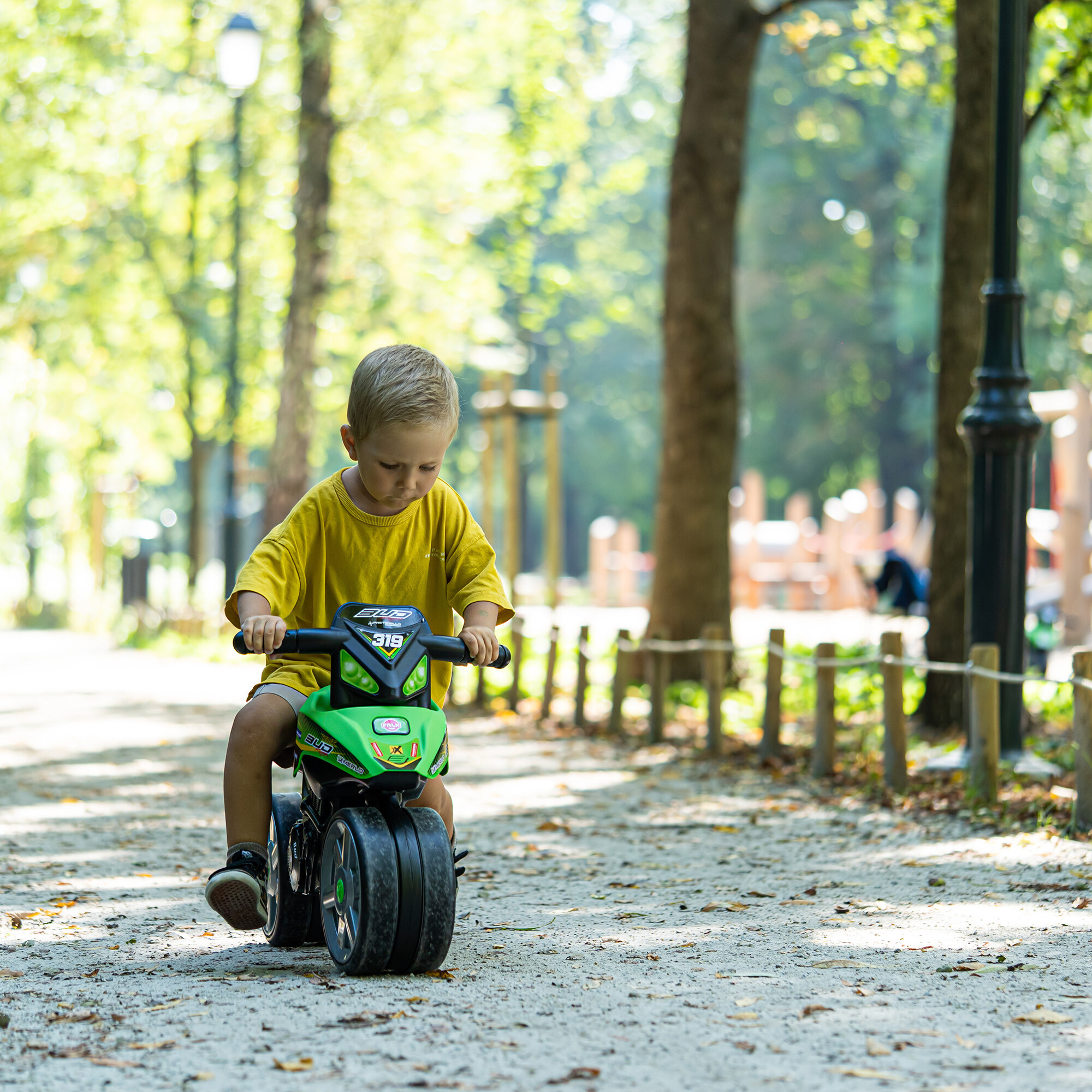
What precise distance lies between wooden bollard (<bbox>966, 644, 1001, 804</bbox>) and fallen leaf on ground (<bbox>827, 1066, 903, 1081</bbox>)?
171 inches

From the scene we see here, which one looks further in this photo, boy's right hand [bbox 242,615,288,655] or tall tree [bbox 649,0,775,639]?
tall tree [bbox 649,0,775,639]

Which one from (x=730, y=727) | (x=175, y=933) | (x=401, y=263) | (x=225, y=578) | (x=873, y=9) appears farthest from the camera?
(x=401, y=263)

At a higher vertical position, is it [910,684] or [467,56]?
[467,56]

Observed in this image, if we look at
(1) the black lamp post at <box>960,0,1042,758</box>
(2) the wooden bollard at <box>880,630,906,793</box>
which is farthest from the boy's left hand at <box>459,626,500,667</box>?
(1) the black lamp post at <box>960,0,1042,758</box>

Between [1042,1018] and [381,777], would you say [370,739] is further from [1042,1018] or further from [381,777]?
[1042,1018]

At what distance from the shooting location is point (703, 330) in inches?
518

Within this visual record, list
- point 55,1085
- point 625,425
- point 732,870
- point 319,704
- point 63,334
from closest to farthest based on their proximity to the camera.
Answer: point 55,1085 < point 319,704 < point 732,870 < point 63,334 < point 625,425

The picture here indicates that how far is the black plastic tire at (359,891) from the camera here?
3.95 m

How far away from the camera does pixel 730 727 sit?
1174 centimetres

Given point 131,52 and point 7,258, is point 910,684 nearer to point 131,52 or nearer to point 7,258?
point 131,52

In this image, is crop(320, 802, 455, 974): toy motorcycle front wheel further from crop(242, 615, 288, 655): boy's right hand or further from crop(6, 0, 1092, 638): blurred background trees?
crop(6, 0, 1092, 638): blurred background trees

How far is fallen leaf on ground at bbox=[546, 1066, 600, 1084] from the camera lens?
3.28m

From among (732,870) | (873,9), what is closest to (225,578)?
(873,9)

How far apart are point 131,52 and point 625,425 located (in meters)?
33.9
